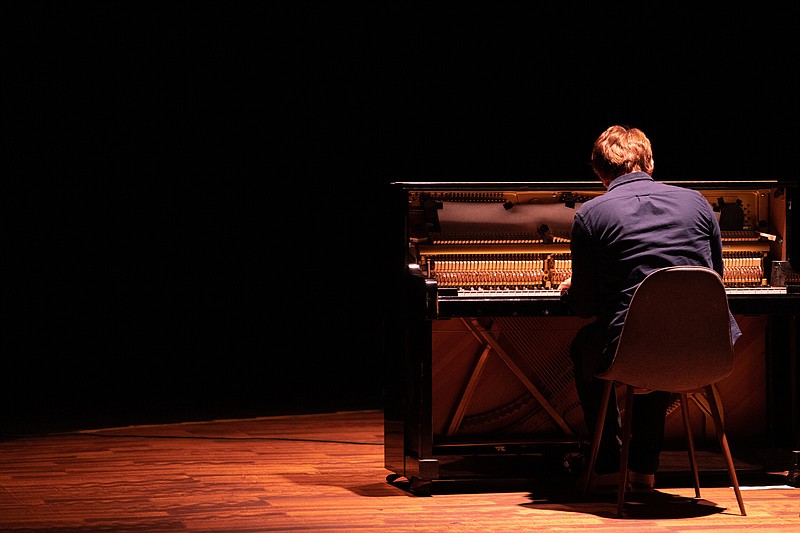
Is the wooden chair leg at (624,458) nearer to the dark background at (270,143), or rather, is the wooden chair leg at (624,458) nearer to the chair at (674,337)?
the chair at (674,337)

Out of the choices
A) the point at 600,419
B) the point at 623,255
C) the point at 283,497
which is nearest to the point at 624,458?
the point at 600,419

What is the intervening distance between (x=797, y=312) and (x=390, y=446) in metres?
1.54

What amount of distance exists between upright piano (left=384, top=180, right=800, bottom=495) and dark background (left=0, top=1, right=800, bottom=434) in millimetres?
2227

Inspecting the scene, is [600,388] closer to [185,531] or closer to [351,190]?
[185,531]

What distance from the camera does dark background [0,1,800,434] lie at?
694 centimetres

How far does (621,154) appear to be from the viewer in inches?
167

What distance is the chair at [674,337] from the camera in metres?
3.86

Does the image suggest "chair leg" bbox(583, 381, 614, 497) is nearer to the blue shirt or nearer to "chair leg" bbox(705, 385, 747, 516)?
the blue shirt

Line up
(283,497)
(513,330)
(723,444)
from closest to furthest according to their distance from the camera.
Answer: (723,444) < (283,497) < (513,330)

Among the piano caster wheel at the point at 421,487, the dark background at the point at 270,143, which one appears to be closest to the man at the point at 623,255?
the piano caster wheel at the point at 421,487

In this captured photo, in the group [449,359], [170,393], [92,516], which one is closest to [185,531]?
[92,516]

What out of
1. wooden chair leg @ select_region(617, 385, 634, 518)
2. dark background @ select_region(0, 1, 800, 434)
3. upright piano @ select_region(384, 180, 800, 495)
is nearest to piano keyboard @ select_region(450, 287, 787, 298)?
upright piano @ select_region(384, 180, 800, 495)

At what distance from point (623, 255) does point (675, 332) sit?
0.31 metres

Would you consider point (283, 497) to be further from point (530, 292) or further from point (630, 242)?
point (630, 242)
